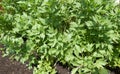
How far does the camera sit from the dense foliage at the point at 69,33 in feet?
9.91

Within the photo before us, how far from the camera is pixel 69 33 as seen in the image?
3.15m

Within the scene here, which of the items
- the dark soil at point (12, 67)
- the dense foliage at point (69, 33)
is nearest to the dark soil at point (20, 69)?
the dark soil at point (12, 67)

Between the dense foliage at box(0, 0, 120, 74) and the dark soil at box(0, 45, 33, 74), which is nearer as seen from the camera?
the dense foliage at box(0, 0, 120, 74)

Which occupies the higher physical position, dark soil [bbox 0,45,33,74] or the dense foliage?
the dense foliage

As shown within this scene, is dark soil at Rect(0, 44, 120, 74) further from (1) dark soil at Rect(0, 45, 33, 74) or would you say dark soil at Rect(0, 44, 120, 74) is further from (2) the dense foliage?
(2) the dense foliage

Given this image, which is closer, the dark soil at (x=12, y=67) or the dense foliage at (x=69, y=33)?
A: the dense foliage at (x=69, y=33)

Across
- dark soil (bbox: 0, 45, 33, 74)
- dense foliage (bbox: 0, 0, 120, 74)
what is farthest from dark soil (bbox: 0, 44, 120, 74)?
dense foliage (bbox: 0, 0, 120, 74)

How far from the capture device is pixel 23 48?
132 inches

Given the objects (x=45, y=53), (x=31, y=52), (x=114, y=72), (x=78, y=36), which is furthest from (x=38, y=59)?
(x=114, y=72)

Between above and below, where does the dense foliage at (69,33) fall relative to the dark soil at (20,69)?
above

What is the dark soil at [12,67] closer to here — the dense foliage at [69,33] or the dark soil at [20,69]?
the dark soil at [20,69]

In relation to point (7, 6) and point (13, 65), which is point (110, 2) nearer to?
point (7, 6)

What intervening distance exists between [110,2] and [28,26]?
1.11m

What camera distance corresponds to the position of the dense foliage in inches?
119
